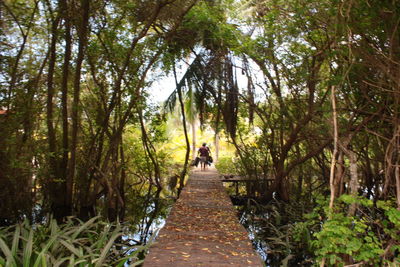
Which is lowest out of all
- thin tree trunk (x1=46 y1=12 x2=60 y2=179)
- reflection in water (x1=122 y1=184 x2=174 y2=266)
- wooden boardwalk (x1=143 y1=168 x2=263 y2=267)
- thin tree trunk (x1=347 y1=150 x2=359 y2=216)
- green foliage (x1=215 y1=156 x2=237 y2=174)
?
reflection in water (x1=122 y1=184 x2=174 y2=266)

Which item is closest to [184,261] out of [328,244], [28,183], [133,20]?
[328,244]

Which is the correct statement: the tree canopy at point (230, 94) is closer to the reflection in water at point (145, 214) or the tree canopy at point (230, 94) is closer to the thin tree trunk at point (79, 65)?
the thin tree trunk at point (79, 65)

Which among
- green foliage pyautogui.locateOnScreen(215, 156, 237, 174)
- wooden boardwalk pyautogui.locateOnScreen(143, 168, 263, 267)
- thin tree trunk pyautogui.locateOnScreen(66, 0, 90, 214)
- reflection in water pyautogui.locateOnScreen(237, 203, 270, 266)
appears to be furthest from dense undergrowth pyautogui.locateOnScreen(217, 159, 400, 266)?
thin tree trunk pyautogui.locateOnScreen(66, 0, 90, 214)

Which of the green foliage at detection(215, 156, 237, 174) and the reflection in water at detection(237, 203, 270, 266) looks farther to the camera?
the green foliage at detection(215, 156, 237, 174)

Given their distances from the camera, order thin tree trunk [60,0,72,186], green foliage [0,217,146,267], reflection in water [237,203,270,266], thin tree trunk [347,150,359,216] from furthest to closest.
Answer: reflection in water [237,203,270,266], thin tree trunk [60,0,72,186], thin tree trunk [347,150,359,216], green foliage [0,217,146,267]

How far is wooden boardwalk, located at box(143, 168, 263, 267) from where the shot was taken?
3.66 m

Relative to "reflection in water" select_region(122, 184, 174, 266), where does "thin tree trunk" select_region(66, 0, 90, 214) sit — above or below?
above

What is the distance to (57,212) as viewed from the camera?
6992mm

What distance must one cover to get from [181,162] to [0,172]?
38.5 ft

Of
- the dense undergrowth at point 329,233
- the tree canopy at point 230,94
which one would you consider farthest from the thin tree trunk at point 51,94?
the dense undergrowth at point 329,233

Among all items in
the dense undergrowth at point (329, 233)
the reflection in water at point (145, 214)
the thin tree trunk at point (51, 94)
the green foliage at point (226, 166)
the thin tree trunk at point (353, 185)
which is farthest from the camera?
the green foliage at point (226, 166)

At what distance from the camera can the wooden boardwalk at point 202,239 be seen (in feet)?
12.0

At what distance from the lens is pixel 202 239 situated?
174 inches

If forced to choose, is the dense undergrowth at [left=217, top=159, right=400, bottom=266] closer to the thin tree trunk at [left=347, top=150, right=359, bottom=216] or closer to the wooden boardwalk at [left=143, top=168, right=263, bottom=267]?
the thin tree trunk at [left=347, top=150, right=359, bottom=216]
